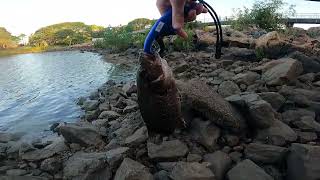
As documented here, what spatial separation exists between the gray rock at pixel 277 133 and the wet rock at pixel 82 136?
2299 mm

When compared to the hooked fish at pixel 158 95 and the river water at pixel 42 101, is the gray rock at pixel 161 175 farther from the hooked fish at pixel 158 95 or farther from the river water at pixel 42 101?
the river water at pixel 42 101

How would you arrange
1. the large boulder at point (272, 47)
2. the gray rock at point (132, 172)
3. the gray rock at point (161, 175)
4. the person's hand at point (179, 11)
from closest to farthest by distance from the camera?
the person's hand at point (179, 11), the gray rock at point (132, 172), the gray rock at point (161, 175), the large boulder at point (272, 47)

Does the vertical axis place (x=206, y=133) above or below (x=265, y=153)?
above

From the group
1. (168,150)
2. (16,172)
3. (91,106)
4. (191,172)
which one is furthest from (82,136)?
(91,106)

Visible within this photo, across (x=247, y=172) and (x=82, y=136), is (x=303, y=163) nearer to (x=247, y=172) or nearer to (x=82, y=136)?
(x=247, y=172)

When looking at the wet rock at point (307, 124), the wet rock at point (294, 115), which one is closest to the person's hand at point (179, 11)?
the wet rock at point (307, 124)

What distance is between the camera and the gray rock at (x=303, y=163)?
3.46 metres

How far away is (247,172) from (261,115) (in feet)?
3.49

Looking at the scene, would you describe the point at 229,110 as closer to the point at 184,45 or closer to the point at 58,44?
the point at 184,45

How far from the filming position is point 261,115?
454 centimetres

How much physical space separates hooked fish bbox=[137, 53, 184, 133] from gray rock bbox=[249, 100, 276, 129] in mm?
898

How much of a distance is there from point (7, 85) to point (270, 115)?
44.8 ft

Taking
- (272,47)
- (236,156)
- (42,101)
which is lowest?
(42,101)

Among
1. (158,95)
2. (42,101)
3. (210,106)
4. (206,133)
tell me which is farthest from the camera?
(42,101)
